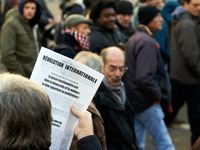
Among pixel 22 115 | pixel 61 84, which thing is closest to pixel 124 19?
pixel 61 84

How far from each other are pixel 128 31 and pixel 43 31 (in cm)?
171

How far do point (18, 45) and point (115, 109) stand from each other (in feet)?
7.56

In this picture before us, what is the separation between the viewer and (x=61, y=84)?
1879 millimetres

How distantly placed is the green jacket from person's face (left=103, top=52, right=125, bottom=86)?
70.1 inches

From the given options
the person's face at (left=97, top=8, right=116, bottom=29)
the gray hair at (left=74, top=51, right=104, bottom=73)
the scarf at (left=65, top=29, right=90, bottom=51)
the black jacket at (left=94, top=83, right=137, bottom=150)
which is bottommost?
the black jacket at (left=94, top=83, right=137, bottom=150)

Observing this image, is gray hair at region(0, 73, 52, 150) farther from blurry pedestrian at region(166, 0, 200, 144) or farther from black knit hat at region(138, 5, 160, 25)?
blurry pedestrian at region(166, 0, 200, 144)

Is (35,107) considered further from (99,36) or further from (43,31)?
(43,31)

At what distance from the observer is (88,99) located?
1926 millimetres

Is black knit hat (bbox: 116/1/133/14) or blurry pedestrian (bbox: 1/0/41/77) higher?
black knit hat (bbox: 116/1/133/14)

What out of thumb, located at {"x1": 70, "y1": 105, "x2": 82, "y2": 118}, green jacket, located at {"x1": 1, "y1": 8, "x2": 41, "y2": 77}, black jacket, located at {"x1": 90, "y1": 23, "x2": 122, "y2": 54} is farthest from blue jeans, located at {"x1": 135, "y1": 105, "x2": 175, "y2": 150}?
thumb, located at {"x1": 70, "y1": 105, "x2": 82, "y2": 118}

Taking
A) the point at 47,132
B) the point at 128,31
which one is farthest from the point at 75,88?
the point at 128,31

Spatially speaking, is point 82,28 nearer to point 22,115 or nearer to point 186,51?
point 186,51

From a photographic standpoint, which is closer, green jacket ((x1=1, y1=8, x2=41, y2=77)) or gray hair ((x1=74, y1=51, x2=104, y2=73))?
gray hair ((x1=74, y1=51, x2=104, y2=73))

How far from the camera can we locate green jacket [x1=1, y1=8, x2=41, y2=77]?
4645 millimetres
